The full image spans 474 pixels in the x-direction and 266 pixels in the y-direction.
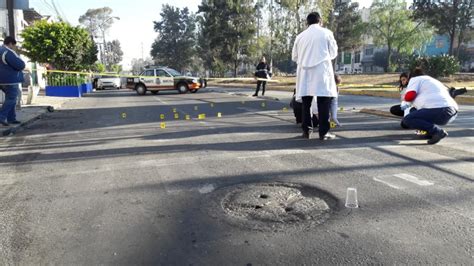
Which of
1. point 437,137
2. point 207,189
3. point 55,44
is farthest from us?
point 55,44

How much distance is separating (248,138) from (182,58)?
73662 millimetres

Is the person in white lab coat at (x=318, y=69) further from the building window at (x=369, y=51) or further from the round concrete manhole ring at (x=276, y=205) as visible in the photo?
the building window at (x=369, y=51)

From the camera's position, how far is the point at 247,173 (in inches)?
187

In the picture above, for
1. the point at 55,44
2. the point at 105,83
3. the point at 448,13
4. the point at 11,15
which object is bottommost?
the point at 105,83

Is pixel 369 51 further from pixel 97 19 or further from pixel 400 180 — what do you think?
pixel 400 180

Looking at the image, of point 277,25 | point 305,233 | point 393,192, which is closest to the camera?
point 305,233

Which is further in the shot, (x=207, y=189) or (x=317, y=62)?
(x=317, y=62)

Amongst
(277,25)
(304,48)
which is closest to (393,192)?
(304,48)

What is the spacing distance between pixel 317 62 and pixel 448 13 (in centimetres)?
3289

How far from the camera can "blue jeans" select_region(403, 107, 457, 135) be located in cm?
633

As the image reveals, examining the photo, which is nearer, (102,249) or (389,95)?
(102,249)

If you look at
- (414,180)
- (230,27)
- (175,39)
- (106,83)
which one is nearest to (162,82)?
Answer: (106,83)

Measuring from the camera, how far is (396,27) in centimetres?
5481

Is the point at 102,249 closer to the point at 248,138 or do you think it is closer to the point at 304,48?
the point at 248,138
